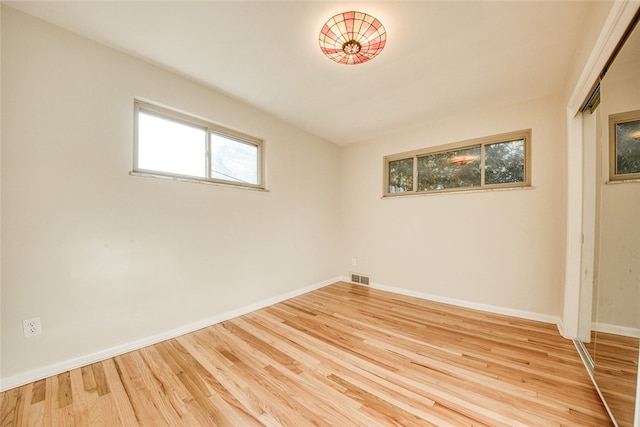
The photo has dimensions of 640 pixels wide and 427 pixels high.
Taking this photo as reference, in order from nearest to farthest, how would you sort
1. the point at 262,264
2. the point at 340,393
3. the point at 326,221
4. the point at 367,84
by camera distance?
1. the point at 340,393
2. the point at 367,84
3. the point at 262,264
4. the point at 326,221

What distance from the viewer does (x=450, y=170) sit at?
318 centimetres

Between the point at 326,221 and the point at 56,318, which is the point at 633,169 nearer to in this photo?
the point at 326,221

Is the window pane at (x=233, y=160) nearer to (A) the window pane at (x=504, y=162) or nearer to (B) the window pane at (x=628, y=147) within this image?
(A) the window pane at (x=504, y=162)

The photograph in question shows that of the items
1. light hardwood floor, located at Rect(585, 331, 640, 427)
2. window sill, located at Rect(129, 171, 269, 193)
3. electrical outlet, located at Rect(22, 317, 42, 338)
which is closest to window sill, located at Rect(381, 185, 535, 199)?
light hardwood floor, located at Rect(585, 331, 640, 427)

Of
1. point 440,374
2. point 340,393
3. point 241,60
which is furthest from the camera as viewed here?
point 241,60

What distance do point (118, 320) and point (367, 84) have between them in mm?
3114

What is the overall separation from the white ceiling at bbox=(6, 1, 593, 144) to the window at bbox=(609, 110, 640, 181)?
83 cm

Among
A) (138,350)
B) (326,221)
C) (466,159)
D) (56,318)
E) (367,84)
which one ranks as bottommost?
(138,350)

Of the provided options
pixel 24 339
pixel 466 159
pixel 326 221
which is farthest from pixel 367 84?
pixel 24 339

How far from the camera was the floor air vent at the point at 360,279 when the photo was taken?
3.85 m

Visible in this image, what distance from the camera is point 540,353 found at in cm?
189

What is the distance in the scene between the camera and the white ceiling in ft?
5.03

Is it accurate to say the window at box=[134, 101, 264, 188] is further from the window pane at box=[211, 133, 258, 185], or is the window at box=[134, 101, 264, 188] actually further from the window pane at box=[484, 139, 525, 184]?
the window pane at box=[484, 139, 525, 184]

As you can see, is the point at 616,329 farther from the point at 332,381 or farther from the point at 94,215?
the point at 94,215
